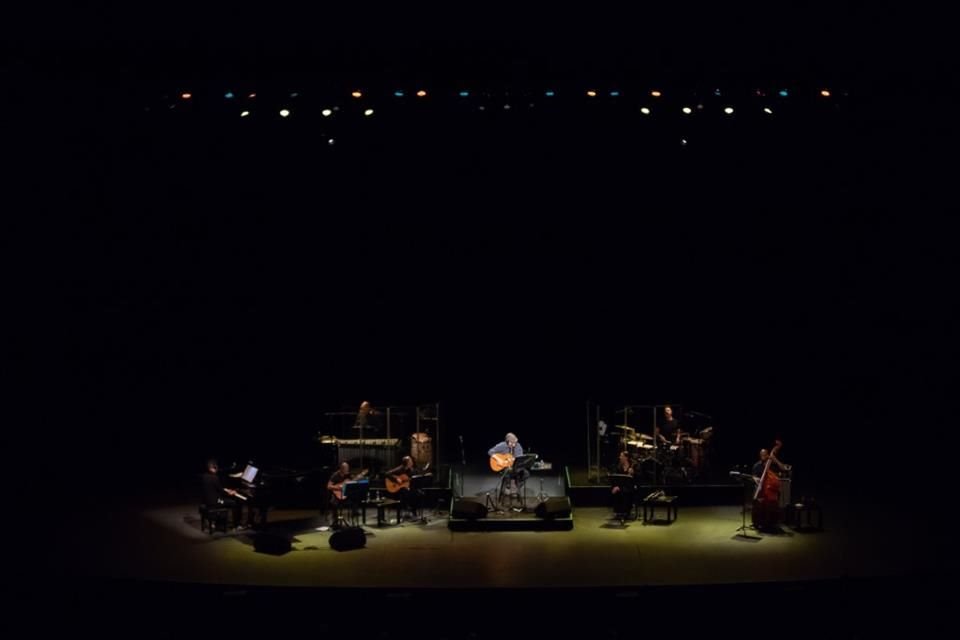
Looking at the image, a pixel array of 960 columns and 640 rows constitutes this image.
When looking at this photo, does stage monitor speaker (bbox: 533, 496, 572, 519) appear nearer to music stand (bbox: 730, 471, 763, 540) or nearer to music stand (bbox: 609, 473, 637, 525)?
music stand (bbox: 609, 473, 637, 525)

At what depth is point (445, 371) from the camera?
838 inches

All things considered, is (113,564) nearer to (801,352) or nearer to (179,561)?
(179,561)

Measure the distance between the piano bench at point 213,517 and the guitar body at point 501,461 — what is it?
4.48 meters

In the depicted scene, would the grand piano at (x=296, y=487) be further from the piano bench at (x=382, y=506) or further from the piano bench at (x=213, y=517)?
the piano bench at (x=213, y=517)

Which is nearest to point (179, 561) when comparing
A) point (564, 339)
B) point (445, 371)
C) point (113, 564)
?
point (113, 564)

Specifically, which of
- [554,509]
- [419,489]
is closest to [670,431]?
[554,509]

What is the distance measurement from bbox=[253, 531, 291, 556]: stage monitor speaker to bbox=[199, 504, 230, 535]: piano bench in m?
1.29

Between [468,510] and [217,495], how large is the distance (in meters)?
3.78

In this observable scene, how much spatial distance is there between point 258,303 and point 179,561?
7.85 m

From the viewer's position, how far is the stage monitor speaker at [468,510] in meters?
14.9

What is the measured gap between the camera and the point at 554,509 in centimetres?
1495

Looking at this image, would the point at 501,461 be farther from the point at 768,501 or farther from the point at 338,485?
the point at 768,501

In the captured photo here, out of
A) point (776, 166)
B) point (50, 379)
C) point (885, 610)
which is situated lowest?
point (885, 610)

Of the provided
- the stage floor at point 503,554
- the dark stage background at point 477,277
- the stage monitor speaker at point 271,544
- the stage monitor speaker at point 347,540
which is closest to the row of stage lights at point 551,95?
the dark stage background at point 477,277
